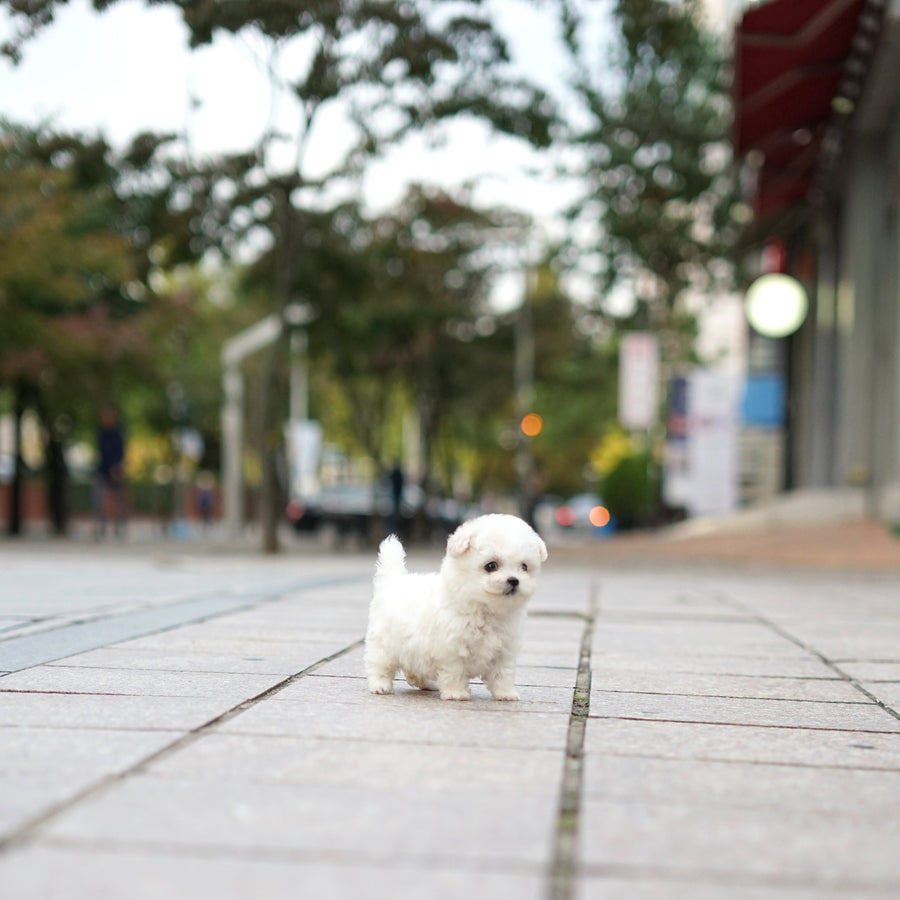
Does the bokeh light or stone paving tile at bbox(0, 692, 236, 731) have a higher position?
the bokeh light

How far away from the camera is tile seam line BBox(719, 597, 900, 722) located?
5.80 m

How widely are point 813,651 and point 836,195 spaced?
20.5 metres

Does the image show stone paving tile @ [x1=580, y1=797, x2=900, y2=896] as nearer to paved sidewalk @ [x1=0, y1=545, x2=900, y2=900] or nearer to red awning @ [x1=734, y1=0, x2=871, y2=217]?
paved sidewalk @ [x1=0, y1=545, x2=900, y2=900]

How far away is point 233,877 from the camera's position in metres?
2.80

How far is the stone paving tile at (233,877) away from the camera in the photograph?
8.80ft

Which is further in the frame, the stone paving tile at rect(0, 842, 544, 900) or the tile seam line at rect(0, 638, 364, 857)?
the tile seam line at rect(0, 638, 364, 857)

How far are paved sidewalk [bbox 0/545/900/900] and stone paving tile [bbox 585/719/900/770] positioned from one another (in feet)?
0.06

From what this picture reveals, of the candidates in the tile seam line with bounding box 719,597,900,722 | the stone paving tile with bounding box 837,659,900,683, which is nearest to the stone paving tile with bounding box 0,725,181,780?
the tile seam line with bounding box 719,597,900,722

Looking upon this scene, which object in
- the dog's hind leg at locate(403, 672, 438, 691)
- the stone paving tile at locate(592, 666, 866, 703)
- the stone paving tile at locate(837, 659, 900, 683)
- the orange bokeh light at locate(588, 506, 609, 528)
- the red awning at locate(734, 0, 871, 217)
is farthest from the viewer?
the orange bokeh light at locate(588, 506, 609, 528)

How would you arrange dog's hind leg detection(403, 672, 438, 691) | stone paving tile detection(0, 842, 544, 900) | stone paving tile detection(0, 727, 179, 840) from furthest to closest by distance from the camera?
dog's hind leg detection(403, 672, 438, 691), stone paving tile detection(0, 727, 179, 840), stone paving tile detection(0, 842, 544, 900)

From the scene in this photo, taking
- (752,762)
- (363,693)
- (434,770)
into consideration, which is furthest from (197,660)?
(752,762)

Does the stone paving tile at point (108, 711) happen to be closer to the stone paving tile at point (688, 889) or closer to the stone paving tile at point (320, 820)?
the stone paving tile at point (320, 820)

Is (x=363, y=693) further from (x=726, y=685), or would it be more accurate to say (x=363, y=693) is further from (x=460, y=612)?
(x=726, y=685)

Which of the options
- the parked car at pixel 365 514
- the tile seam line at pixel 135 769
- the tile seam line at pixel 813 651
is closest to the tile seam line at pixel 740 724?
the tile seam line at pixel 813 651
